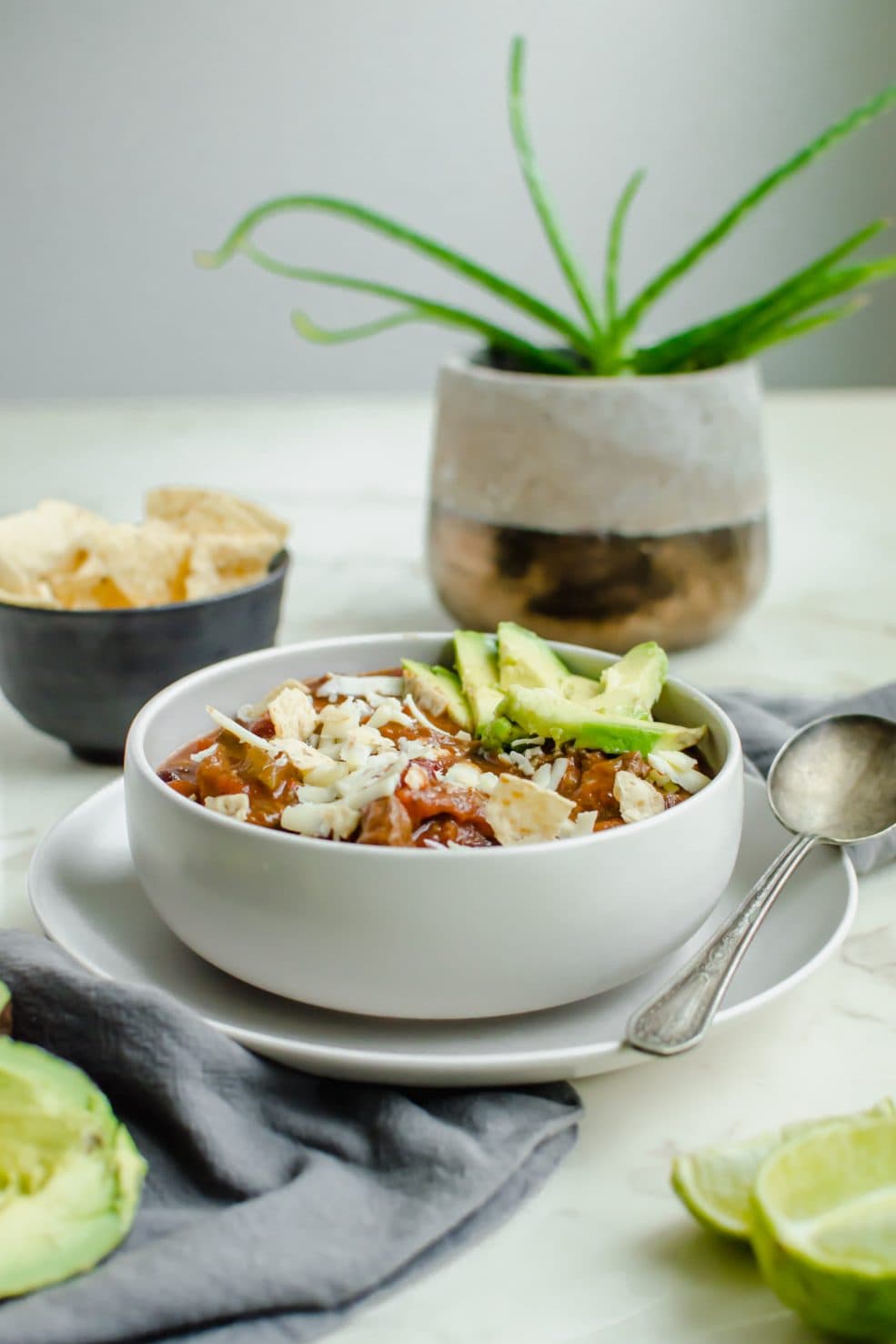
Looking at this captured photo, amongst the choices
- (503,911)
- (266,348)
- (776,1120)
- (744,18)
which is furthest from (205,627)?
(744,18)

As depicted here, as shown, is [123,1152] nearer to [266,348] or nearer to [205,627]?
[205,627]

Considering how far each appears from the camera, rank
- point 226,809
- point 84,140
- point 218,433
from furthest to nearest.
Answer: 1. point 84,140
2. point 218,433
3. point 226,809

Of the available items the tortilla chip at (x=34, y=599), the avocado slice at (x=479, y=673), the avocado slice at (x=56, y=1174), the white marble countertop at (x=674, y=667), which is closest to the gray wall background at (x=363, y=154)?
the white marble countertop at (x=674, y=667)

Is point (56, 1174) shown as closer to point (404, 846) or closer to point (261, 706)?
point (404, 846)

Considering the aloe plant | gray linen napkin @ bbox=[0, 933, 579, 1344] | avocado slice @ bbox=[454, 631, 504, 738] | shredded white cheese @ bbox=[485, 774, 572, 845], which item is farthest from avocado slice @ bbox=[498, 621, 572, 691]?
the aloe plant

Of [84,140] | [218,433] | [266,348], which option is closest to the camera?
[218,433]

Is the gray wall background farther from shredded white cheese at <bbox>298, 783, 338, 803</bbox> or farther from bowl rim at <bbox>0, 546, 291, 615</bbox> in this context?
shredded white cheese at <bbox>298, 783, 338, 803</bbox>

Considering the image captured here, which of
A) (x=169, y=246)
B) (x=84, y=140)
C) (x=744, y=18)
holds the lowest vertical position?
(x=169, y=246)

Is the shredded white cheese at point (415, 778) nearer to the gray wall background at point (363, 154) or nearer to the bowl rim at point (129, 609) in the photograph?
the bowl rim at point (129, 609)
